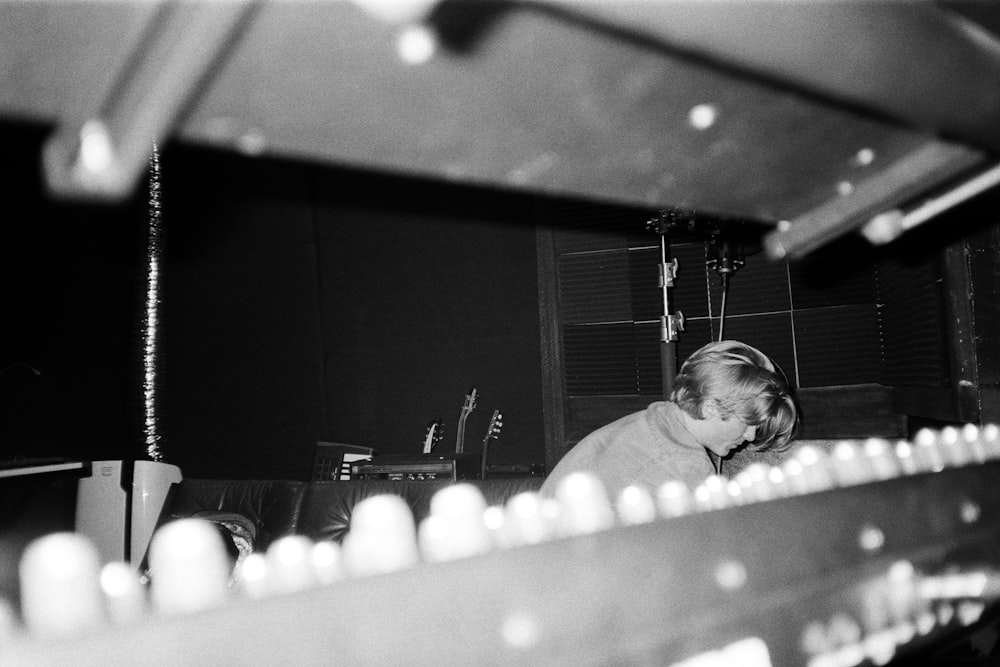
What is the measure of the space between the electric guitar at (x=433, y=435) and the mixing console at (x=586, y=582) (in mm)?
3719

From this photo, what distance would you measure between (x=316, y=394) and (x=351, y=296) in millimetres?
689

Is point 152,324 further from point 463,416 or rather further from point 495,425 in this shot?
point 495,425

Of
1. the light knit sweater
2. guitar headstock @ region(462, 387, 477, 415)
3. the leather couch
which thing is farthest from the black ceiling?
guitar headstock @ region(462, 387, 477, 415)

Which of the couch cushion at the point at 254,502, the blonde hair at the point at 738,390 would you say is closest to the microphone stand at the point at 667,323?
the blonde hair at the point at 738,390

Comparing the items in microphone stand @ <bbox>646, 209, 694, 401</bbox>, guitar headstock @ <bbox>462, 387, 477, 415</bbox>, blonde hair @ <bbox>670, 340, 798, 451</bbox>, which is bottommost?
blonde hair @ <bbox>670, 340, 798, 451</bbox>

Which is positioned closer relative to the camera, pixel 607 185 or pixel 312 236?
pixel 607 185

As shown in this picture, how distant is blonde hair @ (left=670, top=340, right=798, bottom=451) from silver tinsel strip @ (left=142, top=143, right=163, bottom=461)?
12.4ft

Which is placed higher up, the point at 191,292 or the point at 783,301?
the point at 191,292

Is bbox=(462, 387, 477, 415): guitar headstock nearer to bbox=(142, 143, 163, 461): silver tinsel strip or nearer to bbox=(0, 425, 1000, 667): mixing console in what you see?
bbox=(142, 143, 163, 461): silver tinsel strip

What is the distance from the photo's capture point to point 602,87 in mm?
529

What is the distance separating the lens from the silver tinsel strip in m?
4.79

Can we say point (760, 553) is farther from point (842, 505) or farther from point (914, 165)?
point (914, 165)

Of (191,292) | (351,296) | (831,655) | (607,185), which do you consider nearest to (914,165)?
(607,185)

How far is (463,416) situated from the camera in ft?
14.3
